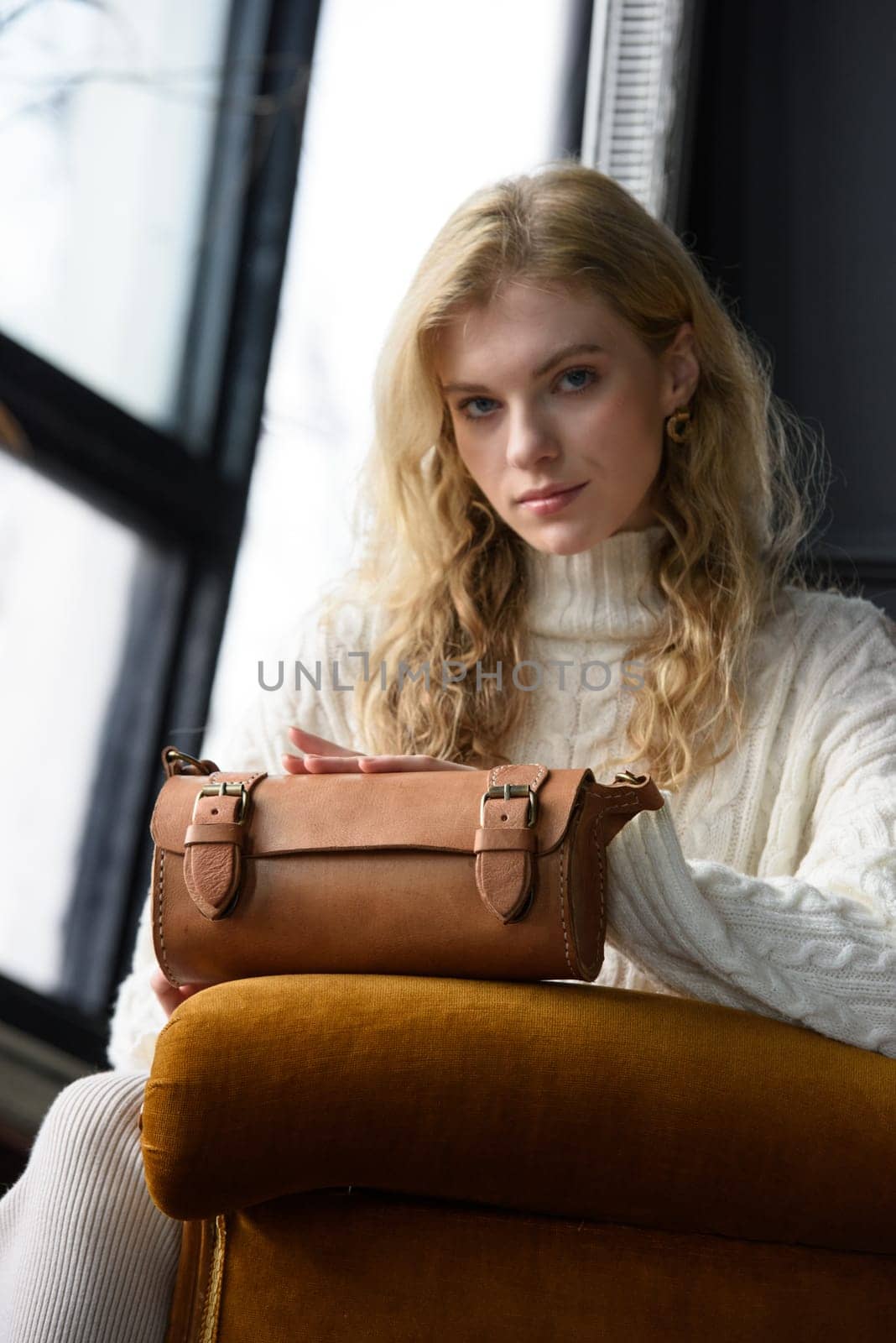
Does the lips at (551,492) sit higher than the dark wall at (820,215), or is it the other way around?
the dark wall at (820,215)

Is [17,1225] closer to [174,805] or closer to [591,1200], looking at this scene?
[174,805]

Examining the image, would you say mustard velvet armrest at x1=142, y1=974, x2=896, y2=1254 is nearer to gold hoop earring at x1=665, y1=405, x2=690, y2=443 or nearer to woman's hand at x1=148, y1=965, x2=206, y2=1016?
Answer: woman's hand at x1=148, y1=965, x2=206, y2=1016

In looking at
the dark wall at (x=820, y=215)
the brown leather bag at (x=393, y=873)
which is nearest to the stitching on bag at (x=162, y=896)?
the brown leather bag at (x=393, y=873)

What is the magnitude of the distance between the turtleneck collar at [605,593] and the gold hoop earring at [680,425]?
0.40 feet

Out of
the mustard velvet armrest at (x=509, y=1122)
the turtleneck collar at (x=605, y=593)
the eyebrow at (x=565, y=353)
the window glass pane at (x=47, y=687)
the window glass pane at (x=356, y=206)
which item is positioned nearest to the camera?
the mustard velvet armrest at (x=509, y=1122)

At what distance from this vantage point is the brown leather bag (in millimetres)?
1080

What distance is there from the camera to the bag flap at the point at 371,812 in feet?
3.61

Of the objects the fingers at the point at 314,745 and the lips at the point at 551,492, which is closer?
the fingers at the point at 314,745

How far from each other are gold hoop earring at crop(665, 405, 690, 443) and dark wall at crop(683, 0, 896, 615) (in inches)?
16.6

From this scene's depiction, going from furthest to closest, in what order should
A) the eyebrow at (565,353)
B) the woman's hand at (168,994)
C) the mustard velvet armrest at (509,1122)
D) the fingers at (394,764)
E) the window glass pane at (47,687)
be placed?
the window glass pane at (47,687) → the eyebrow at (565,353) → the woman's hand at (168,994) → the fingers at (394,764) → the mustard velvet armrest at (509,1122)

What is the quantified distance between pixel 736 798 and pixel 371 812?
63 centimetres

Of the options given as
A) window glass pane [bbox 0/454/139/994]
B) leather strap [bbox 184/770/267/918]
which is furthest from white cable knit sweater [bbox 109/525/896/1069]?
window glass pane [bbox 0/454/139/994]

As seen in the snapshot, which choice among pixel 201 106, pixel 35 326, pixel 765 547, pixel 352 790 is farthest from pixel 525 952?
pixel 201 106

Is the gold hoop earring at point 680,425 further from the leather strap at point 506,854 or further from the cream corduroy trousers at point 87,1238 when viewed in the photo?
the cream corduroy trousers at point 87,1238
